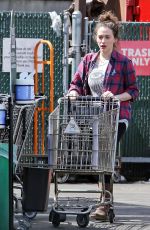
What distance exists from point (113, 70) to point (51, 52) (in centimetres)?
367

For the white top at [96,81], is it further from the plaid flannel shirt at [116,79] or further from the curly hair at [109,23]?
the curly hair at [109,23]

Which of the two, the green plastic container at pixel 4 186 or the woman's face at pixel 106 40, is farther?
the woman's face at pixel 106 40

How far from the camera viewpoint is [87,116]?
7.79 metres

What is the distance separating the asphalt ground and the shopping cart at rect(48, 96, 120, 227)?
28 centimetres

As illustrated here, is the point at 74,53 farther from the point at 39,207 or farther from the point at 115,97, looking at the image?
the point at 39,207

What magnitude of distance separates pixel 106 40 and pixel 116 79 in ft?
1.29

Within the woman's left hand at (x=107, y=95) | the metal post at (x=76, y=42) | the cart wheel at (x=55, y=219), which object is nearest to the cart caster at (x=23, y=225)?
the cart wheel at (x=55, y=219)

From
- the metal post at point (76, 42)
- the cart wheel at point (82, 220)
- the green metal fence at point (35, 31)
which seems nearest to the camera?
the cart wheel at point (82, 220)

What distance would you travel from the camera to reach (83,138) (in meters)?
7.78

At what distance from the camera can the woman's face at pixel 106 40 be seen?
27.5 feet

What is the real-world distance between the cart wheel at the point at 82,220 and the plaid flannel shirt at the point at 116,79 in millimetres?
1052

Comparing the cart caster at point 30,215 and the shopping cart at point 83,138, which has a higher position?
the shopping cart at point 83,138

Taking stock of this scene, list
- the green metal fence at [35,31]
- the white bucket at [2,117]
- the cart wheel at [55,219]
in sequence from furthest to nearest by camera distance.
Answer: the green metal fence at [35,31], the cart wheel at [55,219], the white bucket at [2,117]

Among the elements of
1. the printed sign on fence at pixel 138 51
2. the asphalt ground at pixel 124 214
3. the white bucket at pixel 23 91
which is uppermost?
the printed sign on fence at pixel 138 51
